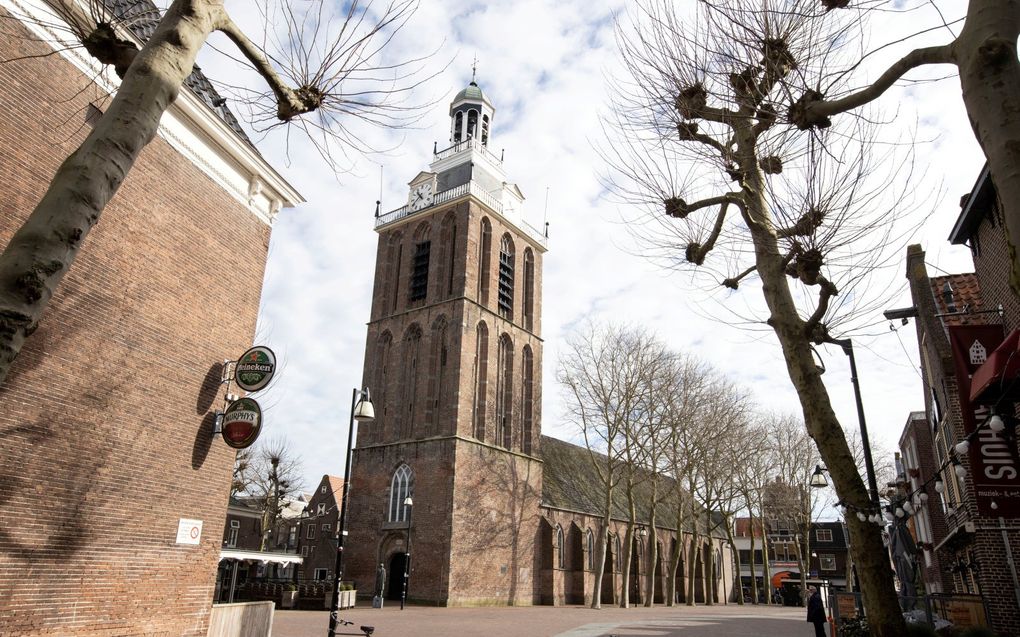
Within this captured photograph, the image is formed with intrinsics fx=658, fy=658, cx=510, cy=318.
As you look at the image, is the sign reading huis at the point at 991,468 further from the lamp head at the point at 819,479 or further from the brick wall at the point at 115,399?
the brick wall at the point at 115,399

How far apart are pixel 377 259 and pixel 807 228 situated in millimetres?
35471

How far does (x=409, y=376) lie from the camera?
120ft

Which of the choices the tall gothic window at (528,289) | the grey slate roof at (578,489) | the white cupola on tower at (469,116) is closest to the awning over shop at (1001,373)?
the grey slate roof at (578,489)

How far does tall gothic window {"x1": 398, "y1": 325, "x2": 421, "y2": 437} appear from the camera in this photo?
117 ft

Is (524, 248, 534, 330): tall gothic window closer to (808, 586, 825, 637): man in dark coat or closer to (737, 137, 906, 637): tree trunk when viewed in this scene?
(808, 586, 825, 637): man in dark coat

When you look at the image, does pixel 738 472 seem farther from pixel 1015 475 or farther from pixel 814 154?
pixel 814 154

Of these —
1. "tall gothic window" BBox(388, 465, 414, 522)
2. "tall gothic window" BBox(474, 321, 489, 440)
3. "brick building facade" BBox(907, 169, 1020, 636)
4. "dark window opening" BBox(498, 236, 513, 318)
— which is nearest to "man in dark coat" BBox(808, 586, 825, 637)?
"brick building facade" BBox(907, 169, 1020, 636)

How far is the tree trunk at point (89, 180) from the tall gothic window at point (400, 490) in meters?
30.1

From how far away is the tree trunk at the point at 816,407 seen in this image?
701 cm

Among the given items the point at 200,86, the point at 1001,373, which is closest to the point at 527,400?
the point at 200,86

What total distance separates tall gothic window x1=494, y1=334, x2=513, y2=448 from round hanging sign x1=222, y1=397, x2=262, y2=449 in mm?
24452

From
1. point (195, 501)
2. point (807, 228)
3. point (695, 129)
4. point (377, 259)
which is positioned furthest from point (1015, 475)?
point (377, 259)

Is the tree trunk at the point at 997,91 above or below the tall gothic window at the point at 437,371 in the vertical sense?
below

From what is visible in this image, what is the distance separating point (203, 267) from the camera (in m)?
13.0
